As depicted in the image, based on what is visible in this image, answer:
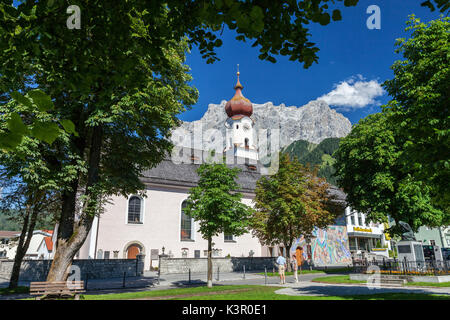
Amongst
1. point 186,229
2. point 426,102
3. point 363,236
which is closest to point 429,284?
point 426,102

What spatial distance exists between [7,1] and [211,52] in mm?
2725

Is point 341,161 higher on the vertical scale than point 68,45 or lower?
higher

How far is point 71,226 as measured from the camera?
1341 centimetres

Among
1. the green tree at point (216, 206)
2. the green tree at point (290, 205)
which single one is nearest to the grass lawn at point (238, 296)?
the green tree at point (216, 206)

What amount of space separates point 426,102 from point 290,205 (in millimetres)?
14488

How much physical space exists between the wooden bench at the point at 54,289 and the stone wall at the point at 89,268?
27.7 feet

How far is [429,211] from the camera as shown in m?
21.2

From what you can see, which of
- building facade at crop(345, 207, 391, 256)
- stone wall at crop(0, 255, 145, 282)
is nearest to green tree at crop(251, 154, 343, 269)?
stone wall at crop(0, 255, 145, 282)

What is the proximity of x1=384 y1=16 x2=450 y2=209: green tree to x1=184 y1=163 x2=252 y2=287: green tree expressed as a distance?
9.60m

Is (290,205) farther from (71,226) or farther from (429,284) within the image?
(71,226)

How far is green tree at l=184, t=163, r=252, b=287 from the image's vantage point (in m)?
17.6

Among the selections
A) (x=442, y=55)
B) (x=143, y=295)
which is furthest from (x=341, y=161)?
(x=143, y=295)

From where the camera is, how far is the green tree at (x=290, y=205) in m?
25.6
